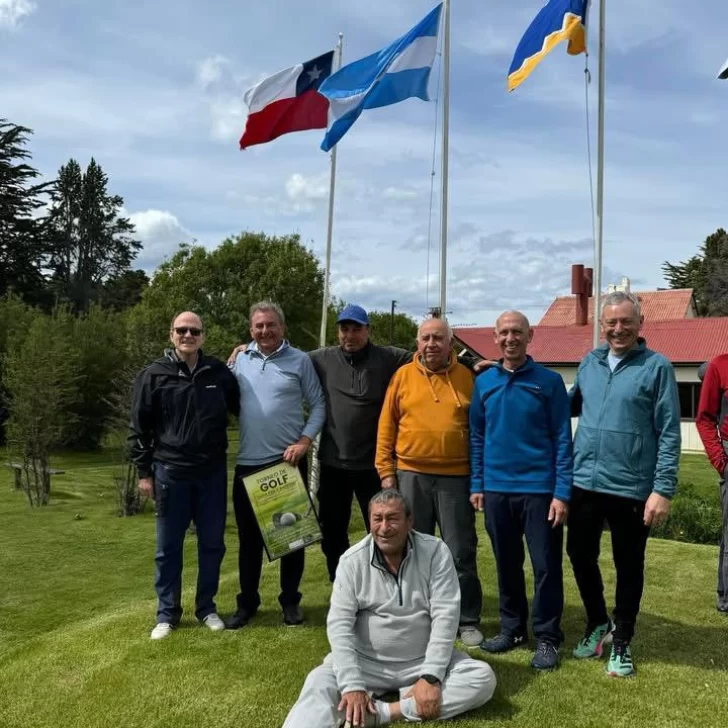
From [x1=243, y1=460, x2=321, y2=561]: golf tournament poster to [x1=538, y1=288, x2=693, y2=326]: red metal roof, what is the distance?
28.0 m

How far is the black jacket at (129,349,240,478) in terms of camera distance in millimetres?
4633

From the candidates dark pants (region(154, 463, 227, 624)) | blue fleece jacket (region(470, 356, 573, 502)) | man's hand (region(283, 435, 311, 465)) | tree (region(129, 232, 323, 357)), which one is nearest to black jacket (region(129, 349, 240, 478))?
dark pants (region(154, 463, 227, 624))

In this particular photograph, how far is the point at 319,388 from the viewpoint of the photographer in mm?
4910

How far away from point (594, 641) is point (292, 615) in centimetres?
194

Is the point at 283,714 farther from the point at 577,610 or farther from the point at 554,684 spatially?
the point at 577,610

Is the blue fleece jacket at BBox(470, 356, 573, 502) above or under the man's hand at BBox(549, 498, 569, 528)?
above

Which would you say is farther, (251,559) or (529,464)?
(251,559)

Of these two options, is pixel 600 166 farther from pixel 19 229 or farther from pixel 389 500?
pixel 19 229

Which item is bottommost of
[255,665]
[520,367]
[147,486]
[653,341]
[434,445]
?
[255,665]

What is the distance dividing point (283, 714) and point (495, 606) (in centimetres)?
224

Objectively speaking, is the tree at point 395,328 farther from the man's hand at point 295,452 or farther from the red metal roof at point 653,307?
the man's hand at point 295,452

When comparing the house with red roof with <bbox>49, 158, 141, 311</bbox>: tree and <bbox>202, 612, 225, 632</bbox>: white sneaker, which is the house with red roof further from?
<bbox>49, 158, 141, 311</bbox>: tree

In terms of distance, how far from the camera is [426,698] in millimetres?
3438

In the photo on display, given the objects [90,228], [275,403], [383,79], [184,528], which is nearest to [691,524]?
[383,79]
